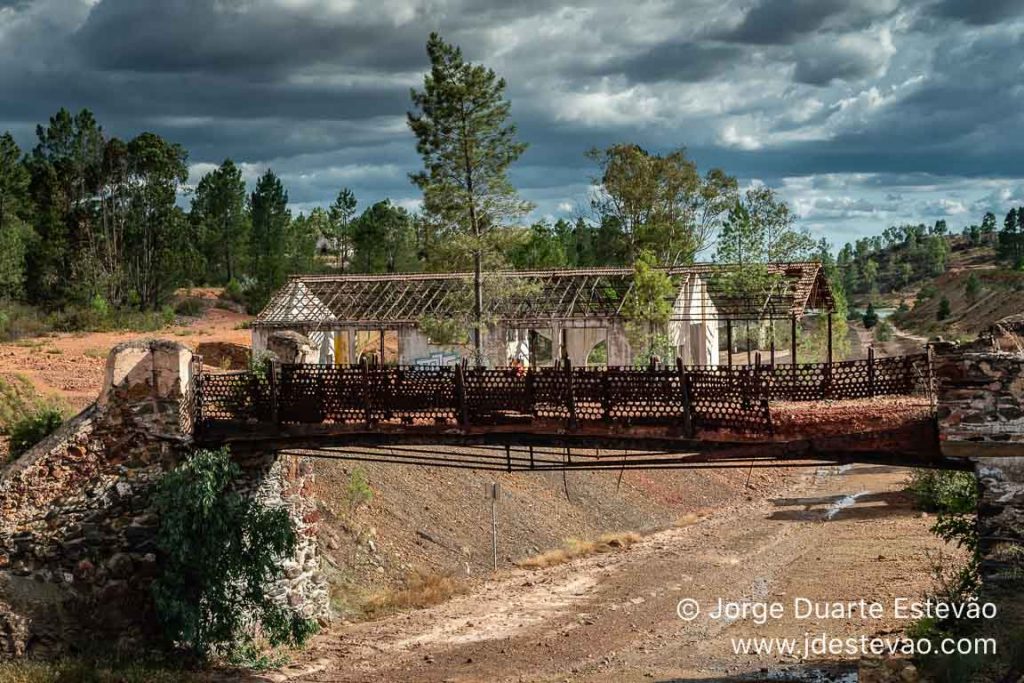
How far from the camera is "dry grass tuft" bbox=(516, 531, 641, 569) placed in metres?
30.8

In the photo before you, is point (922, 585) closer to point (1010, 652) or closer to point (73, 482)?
point (1010, 652)

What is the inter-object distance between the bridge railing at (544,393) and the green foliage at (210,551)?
5.32 feet

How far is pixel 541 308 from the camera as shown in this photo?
46500mm

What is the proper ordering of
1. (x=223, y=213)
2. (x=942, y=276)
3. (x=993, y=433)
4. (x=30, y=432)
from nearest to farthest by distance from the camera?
(x=993, y=433)
(x=30, y=432)
(x=223, y=213)
(x=942, y=276)

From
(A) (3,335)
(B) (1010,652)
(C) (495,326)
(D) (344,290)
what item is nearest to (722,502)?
(C) (495,326)

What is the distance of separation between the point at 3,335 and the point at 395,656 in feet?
141

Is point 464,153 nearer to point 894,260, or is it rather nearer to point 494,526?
point 494,526

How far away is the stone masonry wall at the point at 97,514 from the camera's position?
20.8 meters

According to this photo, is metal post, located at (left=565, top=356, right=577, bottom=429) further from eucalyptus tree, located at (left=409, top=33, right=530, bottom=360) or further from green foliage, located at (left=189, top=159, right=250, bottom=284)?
green foliage, located at (left=189, top=159, right=250, bottom=284)

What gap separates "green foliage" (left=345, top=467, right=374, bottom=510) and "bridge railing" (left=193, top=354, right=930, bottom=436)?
22.8ft

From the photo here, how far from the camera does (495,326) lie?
152 ft

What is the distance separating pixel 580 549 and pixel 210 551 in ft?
44.3

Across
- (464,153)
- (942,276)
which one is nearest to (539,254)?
(464,153)

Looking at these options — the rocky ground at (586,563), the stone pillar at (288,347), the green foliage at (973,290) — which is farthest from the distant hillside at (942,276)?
the stone pillar at (288,347)
